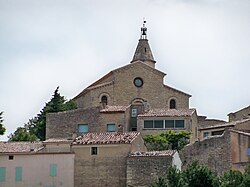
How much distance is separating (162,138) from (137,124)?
4144mm

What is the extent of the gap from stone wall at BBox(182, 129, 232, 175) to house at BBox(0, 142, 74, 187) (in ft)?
31.9

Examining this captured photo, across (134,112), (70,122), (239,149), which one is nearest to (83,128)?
(70,122)

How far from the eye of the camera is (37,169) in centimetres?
5919

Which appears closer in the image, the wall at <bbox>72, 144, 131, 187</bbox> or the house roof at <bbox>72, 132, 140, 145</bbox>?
the wall at <bbox>72, 144, 131, 187</bbox>

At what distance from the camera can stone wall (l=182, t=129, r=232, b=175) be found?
60375mm

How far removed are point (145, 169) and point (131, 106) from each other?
64.4ft

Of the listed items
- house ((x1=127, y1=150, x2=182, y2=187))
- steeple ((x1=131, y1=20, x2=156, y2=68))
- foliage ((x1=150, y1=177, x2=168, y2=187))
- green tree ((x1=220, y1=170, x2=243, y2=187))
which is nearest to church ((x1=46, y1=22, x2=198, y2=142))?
steeple ((x1=131, y1=20, x2=156, y2=68))

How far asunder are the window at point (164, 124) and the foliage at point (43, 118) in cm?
1218

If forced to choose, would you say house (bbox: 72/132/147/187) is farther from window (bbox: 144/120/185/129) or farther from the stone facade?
the stone facade

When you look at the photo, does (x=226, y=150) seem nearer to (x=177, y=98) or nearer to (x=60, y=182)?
(x=60, y=182)

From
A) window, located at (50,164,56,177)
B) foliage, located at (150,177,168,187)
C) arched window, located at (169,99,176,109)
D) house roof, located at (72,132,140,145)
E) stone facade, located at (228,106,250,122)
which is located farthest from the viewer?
arched window, located at (169,99,176,109)

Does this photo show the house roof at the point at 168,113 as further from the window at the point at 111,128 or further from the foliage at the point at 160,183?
the foliage at the point at 160,183

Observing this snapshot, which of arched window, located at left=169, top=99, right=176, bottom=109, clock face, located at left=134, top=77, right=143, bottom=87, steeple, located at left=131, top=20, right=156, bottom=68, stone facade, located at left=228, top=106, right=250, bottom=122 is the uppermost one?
steeple, located at left=131, top=20, right=156, bottom=68

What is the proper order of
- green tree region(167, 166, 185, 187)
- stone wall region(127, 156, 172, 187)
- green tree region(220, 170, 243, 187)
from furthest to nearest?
stone wall region(127, 156, 172, 187)
green tree region(167, 166, 185, 187)
green tree region(220, 170, 243, 187)
